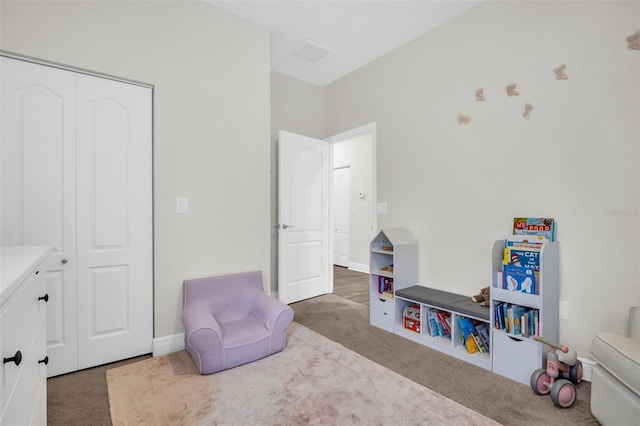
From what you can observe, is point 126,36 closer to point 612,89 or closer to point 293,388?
point 293,388

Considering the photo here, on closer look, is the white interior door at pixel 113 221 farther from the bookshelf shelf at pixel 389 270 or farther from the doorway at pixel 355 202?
the doorway at pixel 355 202

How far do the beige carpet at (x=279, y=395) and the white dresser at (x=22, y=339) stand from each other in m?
0.61

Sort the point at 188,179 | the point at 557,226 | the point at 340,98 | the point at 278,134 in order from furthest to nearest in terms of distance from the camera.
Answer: the point at 340,98, the point at 278,134, the point at 188,179, the point at 557,226

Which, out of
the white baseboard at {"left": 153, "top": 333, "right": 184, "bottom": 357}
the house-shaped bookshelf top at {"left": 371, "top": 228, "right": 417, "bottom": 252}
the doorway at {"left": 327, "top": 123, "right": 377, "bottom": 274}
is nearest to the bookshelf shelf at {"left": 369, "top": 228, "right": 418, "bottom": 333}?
the house-shaped bookshelf top at {"left": 371, "top": 228, "right": 417, "bottom": 252}

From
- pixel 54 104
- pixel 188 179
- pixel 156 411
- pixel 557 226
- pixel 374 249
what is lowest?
pixel 156 411

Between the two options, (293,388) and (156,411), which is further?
(293,388)

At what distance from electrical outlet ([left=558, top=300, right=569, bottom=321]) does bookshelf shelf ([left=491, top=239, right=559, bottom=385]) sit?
0.12ft

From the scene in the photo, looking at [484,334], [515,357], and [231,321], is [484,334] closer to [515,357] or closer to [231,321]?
[515,357]

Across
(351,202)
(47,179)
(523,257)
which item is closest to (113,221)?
(47,179)

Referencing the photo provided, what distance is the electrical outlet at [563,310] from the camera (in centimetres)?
207

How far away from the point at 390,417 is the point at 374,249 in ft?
5.34

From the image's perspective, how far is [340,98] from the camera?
3.95 metres

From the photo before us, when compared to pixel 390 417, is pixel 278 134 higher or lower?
higher

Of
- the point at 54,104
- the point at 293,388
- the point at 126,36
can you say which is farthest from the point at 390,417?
the point at 126,36
